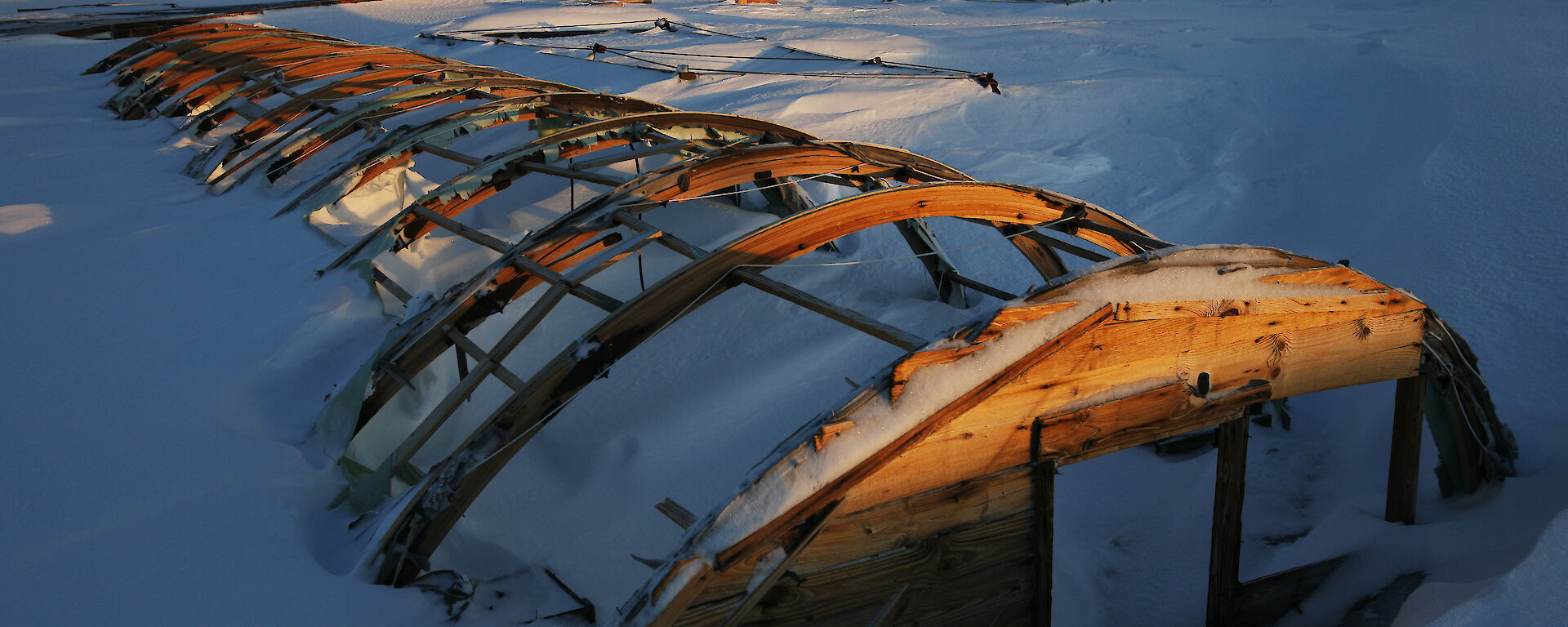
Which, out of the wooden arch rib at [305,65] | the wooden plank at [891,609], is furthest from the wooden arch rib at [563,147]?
the wooden arch rib at [305,65]

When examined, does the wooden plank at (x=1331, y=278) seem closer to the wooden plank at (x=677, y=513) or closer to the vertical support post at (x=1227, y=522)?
the vertical support post at (x=1227, y=522)

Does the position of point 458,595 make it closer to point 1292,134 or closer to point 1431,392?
point 1431,392

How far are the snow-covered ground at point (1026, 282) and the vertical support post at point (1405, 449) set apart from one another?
0.11 m

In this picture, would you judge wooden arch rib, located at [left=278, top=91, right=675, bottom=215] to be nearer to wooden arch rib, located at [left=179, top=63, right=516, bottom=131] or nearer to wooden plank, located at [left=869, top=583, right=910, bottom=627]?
wooden arch rib, located at [left=179, top=63, right=516, bottom=131]

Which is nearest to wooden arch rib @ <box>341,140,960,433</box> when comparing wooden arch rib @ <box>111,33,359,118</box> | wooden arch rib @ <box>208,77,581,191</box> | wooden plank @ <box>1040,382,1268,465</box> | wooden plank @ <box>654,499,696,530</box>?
wooden plank @ <box>654,499,696,530</box>

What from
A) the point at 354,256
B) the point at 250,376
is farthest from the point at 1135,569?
the point at 354,256

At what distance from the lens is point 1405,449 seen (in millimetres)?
3582

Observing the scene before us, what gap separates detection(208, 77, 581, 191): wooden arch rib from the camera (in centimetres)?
670

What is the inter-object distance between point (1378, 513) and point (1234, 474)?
53.0 inches

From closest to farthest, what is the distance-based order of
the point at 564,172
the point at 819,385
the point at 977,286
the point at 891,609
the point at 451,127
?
the point at 891,609, the point at 564,172, the point at 819,385, the point at 451,127, the point at 977,286

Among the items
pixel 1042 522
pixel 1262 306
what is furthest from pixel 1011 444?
pixel 1262 306

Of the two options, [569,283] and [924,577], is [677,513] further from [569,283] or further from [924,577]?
[569,283]

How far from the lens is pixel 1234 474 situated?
9.95 ft

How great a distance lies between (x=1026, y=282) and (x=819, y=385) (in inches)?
80.7
